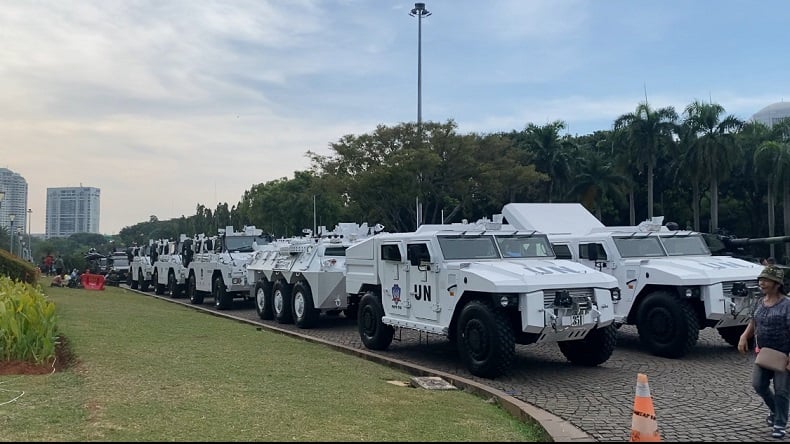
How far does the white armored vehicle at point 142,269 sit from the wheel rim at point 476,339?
20.6 m

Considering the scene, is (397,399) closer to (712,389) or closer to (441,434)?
(441,434)

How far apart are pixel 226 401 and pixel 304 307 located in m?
8.13

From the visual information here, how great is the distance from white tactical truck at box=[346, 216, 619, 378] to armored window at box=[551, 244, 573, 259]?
1.79 meters

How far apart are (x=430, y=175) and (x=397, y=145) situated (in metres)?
2.29

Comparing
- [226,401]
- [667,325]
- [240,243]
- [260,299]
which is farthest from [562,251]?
[240,243]

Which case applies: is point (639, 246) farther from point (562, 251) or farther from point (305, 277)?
point (305, 277)

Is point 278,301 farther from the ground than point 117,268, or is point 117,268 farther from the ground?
point 117,268

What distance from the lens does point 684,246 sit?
12289 mm

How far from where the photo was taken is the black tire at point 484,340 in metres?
8.55

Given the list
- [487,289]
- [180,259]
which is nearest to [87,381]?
[487,289]

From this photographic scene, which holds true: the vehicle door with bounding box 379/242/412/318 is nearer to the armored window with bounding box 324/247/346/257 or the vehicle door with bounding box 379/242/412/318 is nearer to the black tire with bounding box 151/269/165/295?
the armored window with bounding box 324/247/346/257

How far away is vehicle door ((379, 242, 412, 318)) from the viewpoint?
34.2ft

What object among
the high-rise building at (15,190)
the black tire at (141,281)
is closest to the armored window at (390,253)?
the black tire at (141,281)

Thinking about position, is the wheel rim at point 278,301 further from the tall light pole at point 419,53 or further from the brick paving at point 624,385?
the tall light pole at point 419,53
